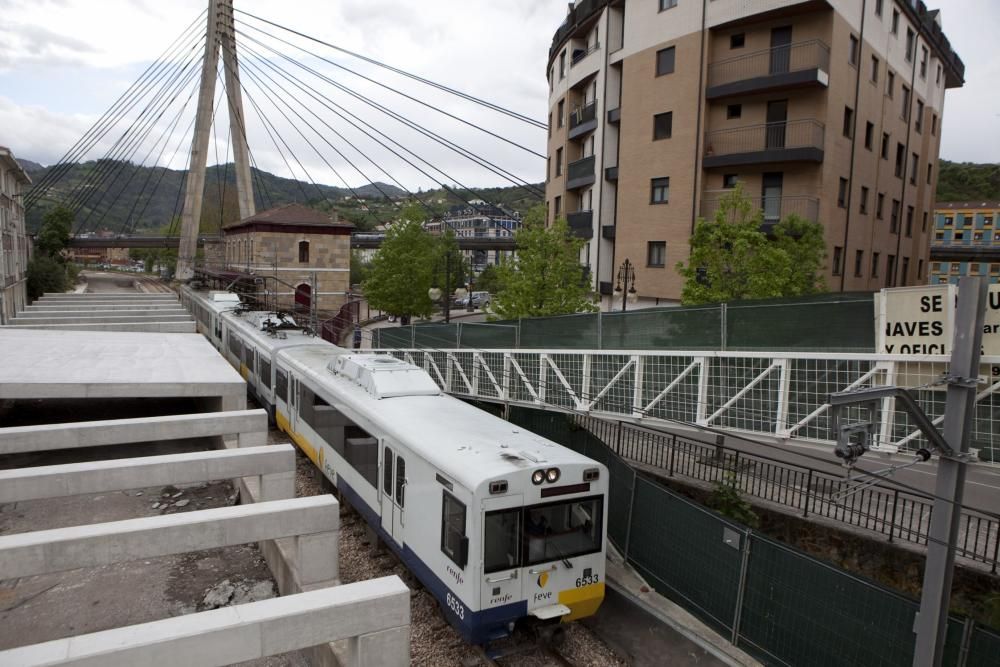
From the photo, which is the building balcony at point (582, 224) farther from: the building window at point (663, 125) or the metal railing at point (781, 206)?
the metal railing at point (781, 206)

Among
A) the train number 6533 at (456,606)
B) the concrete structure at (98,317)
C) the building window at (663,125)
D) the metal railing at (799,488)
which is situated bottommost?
the metal railing at (799,488)

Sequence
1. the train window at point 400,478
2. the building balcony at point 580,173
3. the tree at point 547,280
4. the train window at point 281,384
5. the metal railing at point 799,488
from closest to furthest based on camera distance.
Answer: the train window at point 400,478 → the metal railing at point 799,488 → the train window at point 281,384 → the tree at point 547,280 → the building balcony at point 580,173

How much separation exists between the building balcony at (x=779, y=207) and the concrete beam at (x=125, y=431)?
61.9 feet

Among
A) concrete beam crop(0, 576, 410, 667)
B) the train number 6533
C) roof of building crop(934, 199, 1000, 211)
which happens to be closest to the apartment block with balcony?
the train number 6533

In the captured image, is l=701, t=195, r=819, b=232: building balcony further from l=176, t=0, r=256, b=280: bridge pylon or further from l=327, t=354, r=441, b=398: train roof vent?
l=176, t=0, r=256, b=280: bridge pylon

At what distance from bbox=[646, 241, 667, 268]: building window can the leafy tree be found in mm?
68789

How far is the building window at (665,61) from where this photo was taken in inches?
1085

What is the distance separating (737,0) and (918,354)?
23.4m

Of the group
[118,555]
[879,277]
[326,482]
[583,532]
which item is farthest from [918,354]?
[879,277]

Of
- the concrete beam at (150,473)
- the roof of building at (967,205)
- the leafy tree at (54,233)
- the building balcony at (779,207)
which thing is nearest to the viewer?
the concrete beam at (150,473)

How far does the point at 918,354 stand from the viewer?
6.62 m

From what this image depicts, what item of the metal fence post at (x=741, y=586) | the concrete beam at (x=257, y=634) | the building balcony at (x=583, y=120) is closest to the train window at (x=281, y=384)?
the concrete beam at (x=257, y=634)

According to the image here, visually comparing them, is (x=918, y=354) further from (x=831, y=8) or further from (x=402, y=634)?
(x=831, y=8)

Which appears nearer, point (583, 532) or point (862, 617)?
point (862, 617)
